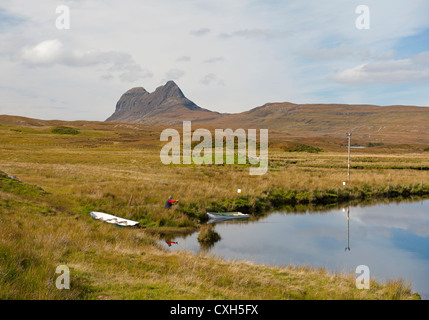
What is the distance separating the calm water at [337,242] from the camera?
18.2 m

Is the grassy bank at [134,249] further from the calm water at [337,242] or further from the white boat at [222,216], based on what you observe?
the calm water at [337,242]

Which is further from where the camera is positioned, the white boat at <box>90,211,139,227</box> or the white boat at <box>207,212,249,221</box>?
the white boat at <box>207,212,249,221</box>

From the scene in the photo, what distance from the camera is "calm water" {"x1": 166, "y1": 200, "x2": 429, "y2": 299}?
18.2 metres

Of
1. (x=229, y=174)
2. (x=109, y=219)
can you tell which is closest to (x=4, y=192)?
(x=109, y=219)

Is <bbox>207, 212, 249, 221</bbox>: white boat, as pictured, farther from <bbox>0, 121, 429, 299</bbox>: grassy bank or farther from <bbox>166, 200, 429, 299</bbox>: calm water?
<bbox>0, 121, 429, 299</bbox>: grassy bank

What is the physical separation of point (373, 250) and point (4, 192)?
2269cm

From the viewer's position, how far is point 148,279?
34.2ft
